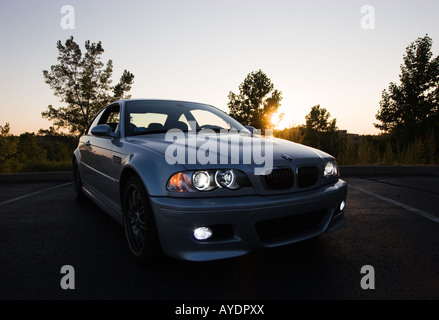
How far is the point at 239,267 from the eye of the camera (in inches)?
94.3

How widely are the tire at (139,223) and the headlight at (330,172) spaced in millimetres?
1441

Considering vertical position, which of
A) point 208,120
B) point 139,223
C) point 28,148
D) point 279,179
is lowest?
point 139,223

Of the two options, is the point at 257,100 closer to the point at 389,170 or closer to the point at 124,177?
the point at 389,170

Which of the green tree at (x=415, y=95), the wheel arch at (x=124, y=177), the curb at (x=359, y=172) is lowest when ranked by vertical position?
the curb at (x=359, y=172)

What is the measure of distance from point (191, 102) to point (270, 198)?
7.47 ft

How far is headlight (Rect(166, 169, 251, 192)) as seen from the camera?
6.86 feet

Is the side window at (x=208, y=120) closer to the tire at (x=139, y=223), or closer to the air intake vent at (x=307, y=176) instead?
the tire at (x=139, y=223)

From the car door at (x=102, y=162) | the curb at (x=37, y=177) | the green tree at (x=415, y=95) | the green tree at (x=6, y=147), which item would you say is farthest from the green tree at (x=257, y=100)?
the car door at (x=102, y=162)

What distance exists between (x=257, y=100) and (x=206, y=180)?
38413mm

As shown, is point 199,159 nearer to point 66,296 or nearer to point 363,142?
point 66,296

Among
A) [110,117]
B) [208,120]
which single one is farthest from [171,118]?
[110,117]

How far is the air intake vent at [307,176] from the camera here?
7.76ft

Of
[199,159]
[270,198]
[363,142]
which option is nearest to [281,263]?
[270,198]

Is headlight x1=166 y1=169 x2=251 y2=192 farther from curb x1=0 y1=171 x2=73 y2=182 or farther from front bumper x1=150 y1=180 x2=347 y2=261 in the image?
curb x1=0 y1=171 x2=73 y2=182
